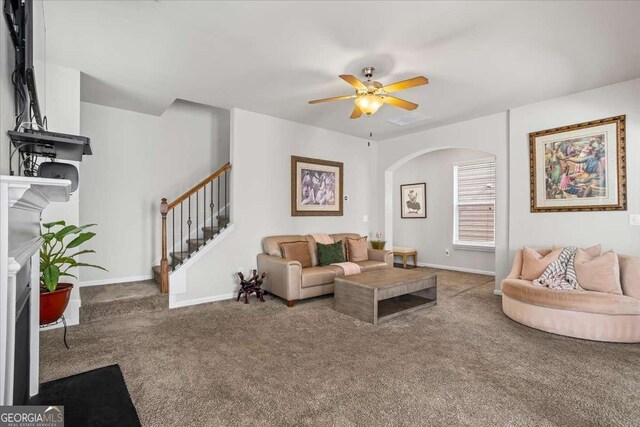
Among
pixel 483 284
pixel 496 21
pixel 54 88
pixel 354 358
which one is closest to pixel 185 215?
pixel 54 88

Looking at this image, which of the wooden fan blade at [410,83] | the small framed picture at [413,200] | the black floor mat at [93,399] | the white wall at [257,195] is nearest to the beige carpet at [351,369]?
the black floor mat at [93,399]

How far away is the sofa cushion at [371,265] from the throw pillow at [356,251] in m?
0.12

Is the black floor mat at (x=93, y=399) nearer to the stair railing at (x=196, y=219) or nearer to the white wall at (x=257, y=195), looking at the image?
the white wall at (x=257, y=195)

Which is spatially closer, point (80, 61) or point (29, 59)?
point (29, 59)

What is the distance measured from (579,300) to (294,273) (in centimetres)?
301

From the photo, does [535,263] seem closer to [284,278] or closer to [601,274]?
[601,274]

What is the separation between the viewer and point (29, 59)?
137 cm

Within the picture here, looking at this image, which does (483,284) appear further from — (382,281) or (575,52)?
(575,52)

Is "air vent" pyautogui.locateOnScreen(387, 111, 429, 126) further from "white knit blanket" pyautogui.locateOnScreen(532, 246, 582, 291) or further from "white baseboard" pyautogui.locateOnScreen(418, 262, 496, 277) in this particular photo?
"white baseboard" pyautogui.locateOnScreen(418, 262, 496, 277)

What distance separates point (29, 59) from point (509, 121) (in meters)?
5.17

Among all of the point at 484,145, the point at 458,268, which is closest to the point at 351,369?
the point at 484,145

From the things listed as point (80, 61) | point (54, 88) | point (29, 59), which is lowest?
point (29, 59)

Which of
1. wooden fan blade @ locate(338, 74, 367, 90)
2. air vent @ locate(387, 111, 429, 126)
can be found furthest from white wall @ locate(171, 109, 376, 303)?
wooden fan blade @ locate(338, 74, 367, 90)

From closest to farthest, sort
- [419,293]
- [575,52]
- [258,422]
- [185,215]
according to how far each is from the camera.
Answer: [258,422]
[575,52]
[419,293]
[185,215]
